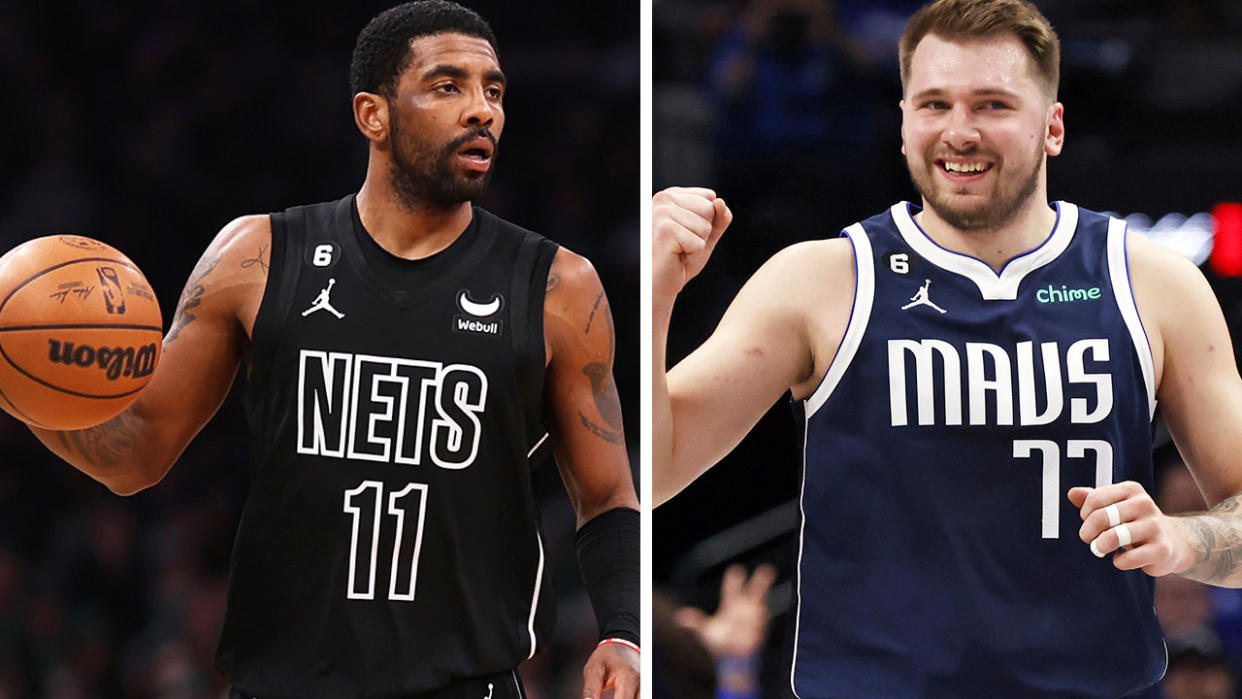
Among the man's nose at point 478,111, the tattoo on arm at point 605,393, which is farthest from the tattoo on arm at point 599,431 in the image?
the man's nose at point 478,111

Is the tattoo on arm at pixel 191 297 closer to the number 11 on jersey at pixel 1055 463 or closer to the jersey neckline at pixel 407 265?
the jersey neckline at pixel 407 265

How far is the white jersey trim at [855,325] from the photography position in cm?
212

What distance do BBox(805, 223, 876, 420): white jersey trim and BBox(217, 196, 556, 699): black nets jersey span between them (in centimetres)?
49

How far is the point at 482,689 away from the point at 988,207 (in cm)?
115

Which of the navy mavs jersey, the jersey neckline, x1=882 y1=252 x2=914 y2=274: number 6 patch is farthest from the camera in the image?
the jersey neckline

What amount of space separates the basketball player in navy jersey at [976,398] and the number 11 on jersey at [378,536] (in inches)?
16.9

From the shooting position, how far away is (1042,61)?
2.16 m

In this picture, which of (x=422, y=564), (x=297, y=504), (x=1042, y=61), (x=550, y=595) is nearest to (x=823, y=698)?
(x=550, y=595)

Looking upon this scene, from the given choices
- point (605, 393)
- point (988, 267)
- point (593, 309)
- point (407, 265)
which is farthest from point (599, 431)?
point (988, 267)

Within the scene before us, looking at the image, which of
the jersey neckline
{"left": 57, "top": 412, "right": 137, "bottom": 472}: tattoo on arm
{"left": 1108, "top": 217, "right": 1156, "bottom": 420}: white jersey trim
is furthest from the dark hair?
{"left": 1108, "top": 217, "right": 1156, "bottom": 420}: white jersey trim

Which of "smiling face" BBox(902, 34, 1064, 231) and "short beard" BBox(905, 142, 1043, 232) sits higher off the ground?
"smiling face" BBox(902, 34, 1064, 231)

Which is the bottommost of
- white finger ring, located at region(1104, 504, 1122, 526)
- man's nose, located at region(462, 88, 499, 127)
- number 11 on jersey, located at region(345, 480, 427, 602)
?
number 11 on jersey, located at region(345, 480, 427, 602)

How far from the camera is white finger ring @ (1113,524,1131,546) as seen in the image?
5.71 feet

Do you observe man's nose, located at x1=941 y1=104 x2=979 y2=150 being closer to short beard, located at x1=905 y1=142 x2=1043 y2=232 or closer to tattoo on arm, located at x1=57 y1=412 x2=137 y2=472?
short beard, located at x1=905 y1=142 x2=1043 y2=232
